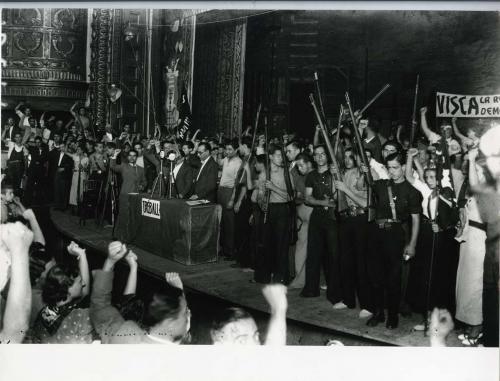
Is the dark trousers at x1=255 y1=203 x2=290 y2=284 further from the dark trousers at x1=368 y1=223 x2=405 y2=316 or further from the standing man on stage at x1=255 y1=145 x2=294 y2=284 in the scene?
the dark trousers at x1=368 y1=223 x2=405 y2=316

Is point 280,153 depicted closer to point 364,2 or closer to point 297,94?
point 297,94

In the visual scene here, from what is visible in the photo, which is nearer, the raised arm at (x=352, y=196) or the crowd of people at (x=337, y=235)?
the crowd of people at (x=337, y=235)

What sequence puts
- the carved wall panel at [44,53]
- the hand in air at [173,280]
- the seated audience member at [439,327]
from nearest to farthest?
the seated audience member at [439,327], the hand in air at [173,280], the carved wall panel at [44,53]

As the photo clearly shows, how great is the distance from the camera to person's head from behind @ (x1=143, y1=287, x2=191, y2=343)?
3.61 metres

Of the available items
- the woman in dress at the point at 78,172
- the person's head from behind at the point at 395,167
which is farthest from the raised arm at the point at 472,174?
the woman in dress at the point at 78,172

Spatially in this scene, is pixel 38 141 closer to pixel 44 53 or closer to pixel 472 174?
pixel 44 53

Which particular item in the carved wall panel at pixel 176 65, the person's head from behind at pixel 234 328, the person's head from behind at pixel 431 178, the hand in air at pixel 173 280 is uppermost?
the carved wall panel at pixel 176 65

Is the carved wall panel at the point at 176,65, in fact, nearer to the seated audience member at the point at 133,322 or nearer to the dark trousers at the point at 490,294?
the seated audience member at the point at 133,322

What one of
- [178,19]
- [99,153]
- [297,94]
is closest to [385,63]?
[297,94]

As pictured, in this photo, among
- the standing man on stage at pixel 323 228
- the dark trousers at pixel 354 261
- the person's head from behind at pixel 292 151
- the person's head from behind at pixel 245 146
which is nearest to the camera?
the dark trousers at pixel 354 261

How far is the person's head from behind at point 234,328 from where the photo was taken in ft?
15.0

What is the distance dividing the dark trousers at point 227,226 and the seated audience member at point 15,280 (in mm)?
2511

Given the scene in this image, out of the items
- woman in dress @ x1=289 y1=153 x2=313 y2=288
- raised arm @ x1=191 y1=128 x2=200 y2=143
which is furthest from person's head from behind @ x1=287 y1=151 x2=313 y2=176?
raised arm @ x1=191 y1=128 x2=200 y2=143

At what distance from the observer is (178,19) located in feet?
16.8
